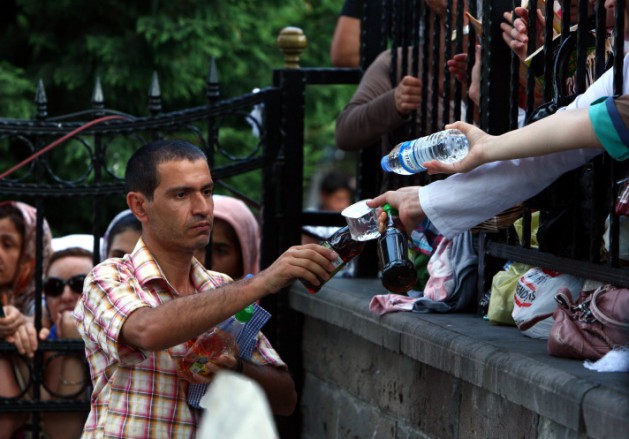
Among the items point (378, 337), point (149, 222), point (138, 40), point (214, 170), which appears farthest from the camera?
point (138, 40)

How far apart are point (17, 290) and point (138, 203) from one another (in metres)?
2.35

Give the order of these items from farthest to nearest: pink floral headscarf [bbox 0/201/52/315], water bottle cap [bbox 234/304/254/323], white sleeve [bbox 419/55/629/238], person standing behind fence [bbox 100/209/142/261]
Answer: pink floral headscarf [bbox 0/201/52/315], person standing behind fence [bbox 100/209/142/261], water bottle cap [bbox 234/304/254/323], white sleeve [bbox 419/55/629/238]

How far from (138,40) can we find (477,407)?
9.51 meters

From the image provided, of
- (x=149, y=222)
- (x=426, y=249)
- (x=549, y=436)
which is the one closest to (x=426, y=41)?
(x=426, y=249)

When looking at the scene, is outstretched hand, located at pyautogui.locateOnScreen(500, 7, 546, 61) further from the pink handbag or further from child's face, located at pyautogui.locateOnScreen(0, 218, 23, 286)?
child's face, located at pyautogui.locateOnScreen(0, 218, 23, 286)

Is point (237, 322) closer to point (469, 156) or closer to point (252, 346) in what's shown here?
point (252, 346)

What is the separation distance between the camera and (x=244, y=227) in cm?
637

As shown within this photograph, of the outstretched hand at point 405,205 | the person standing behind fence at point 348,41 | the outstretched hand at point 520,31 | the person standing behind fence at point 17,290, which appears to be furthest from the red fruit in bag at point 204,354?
the person standing behind fence at point 348,41

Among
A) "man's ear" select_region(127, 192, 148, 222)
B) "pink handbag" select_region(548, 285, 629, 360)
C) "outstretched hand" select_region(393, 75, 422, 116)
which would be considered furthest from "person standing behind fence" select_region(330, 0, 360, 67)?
"pink handbag" select_region(548, 285, 629, 360)

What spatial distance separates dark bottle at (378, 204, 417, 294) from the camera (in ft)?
12.5

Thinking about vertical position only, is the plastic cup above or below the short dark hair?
below

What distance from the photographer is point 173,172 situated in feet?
14.0

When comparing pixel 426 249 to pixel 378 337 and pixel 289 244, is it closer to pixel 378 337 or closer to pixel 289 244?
pixel 378 337

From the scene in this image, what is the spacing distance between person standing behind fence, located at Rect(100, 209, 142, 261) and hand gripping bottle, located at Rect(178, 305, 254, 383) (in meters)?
2.24
